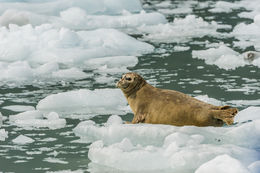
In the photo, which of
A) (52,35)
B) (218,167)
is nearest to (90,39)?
(52,35)

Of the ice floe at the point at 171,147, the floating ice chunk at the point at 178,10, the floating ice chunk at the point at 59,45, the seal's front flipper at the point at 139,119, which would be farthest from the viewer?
the floating ice chunk at the point at 178,10

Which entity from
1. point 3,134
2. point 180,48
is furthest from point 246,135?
point 180,48

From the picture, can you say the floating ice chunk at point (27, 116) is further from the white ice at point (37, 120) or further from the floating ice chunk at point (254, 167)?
the floating ice chunk at point (254, 167)

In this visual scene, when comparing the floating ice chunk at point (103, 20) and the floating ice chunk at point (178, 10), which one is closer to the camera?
the floating ice chunk at point (103, 20)

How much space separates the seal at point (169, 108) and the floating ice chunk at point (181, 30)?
16.5 feet

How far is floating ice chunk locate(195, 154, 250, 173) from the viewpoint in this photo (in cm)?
430

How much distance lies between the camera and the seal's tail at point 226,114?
542 centimetres

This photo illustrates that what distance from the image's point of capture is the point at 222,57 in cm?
922

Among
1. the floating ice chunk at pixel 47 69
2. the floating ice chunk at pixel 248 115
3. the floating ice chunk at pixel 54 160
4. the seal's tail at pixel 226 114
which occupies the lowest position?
the floating ice chunk at pixel 54 160

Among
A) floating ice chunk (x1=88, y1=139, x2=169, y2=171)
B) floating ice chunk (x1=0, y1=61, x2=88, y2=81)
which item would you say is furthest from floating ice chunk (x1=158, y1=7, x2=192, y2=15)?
floating ice chunk (x1=88, y1=139, x2=169, y2=171)

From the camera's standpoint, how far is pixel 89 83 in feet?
27.3

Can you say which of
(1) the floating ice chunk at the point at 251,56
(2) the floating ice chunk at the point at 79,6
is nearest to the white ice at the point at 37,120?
(1) the floating ice chunk at the point at 251,56

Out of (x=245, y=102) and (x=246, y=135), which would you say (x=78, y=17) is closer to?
(x=245, y=102)

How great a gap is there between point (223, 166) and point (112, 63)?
522 centimetres
